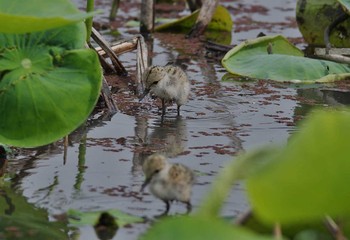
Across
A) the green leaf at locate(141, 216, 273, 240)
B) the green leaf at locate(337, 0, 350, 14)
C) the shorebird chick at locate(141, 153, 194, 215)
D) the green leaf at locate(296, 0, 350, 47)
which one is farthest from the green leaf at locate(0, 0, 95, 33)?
Result: the green leaf at locate(296, 0, 350, 47)

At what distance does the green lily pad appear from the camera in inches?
193

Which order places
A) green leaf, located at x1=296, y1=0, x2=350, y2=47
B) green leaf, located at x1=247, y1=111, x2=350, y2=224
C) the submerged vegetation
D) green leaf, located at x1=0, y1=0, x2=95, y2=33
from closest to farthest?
green leaf, located at x1=247, y1=111, x2=350, y2=224
green leaf, located at x1=0, y1=0, x2=95, y2=33
the submerged vegetation
green leaf, located at x1=296, y1=0, x2=350, y2=47

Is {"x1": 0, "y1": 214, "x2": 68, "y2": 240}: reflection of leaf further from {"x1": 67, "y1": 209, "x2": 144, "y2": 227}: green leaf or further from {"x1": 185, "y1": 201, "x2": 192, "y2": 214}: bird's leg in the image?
{"x1": 185, "y1": 201, "x2": 192, "y2": 214}: bird's leg

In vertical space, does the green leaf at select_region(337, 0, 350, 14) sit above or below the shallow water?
above

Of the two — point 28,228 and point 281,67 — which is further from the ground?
point 281,67

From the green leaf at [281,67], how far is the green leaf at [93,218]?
277 centimetres

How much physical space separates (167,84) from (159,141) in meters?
0.78

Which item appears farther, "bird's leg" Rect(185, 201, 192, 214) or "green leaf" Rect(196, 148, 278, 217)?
"bird's leg" Rect(185, 201, 192, 214)

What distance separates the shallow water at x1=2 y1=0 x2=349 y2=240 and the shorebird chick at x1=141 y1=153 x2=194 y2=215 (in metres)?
0.12

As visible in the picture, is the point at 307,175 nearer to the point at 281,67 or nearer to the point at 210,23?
the point at 281,67

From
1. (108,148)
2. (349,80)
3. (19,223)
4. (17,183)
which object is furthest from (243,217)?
(349,80)

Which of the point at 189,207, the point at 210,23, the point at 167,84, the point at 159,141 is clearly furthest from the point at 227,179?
the point at 210,23

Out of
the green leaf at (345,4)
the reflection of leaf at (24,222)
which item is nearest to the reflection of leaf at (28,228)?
the reflection of leaf at (24,222)

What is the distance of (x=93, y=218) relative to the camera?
431cm
